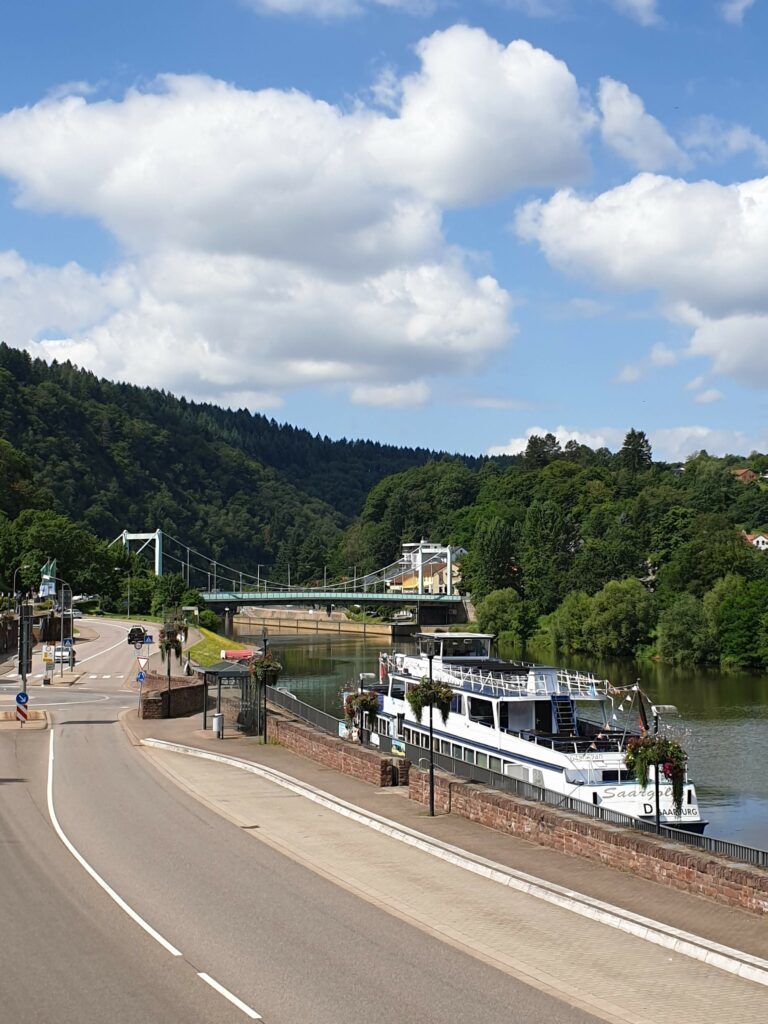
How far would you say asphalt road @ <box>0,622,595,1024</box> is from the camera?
13.3 m

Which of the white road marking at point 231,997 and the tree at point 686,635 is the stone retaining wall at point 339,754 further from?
the tree at point 686,635

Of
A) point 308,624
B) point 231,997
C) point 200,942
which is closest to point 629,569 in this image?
point 308,624

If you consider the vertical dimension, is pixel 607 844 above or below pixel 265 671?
below

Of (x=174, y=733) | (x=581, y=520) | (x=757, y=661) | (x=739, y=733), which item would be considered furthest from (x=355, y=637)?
(x=174, y=733)

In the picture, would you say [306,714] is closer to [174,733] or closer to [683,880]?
[174,733]

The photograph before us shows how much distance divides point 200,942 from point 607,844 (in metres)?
7.32

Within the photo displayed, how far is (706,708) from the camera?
66500mm

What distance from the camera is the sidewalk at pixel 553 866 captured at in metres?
16.2

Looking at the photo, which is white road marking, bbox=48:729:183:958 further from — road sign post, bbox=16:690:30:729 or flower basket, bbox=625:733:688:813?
road sign post, bbox=16:690:30:729

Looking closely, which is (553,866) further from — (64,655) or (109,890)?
(64,655)

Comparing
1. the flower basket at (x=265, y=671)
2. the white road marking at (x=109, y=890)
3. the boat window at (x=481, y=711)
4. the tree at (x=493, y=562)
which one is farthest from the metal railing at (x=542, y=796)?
the tree at (x=493, y=562)

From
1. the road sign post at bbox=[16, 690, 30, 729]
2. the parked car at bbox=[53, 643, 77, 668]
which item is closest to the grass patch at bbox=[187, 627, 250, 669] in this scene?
the parked car at bbox=[53, 643, 77, 668]

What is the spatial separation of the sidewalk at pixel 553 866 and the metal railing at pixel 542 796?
1.20 meters

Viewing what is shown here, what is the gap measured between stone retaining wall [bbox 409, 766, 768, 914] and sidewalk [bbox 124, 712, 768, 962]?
0.16 m
